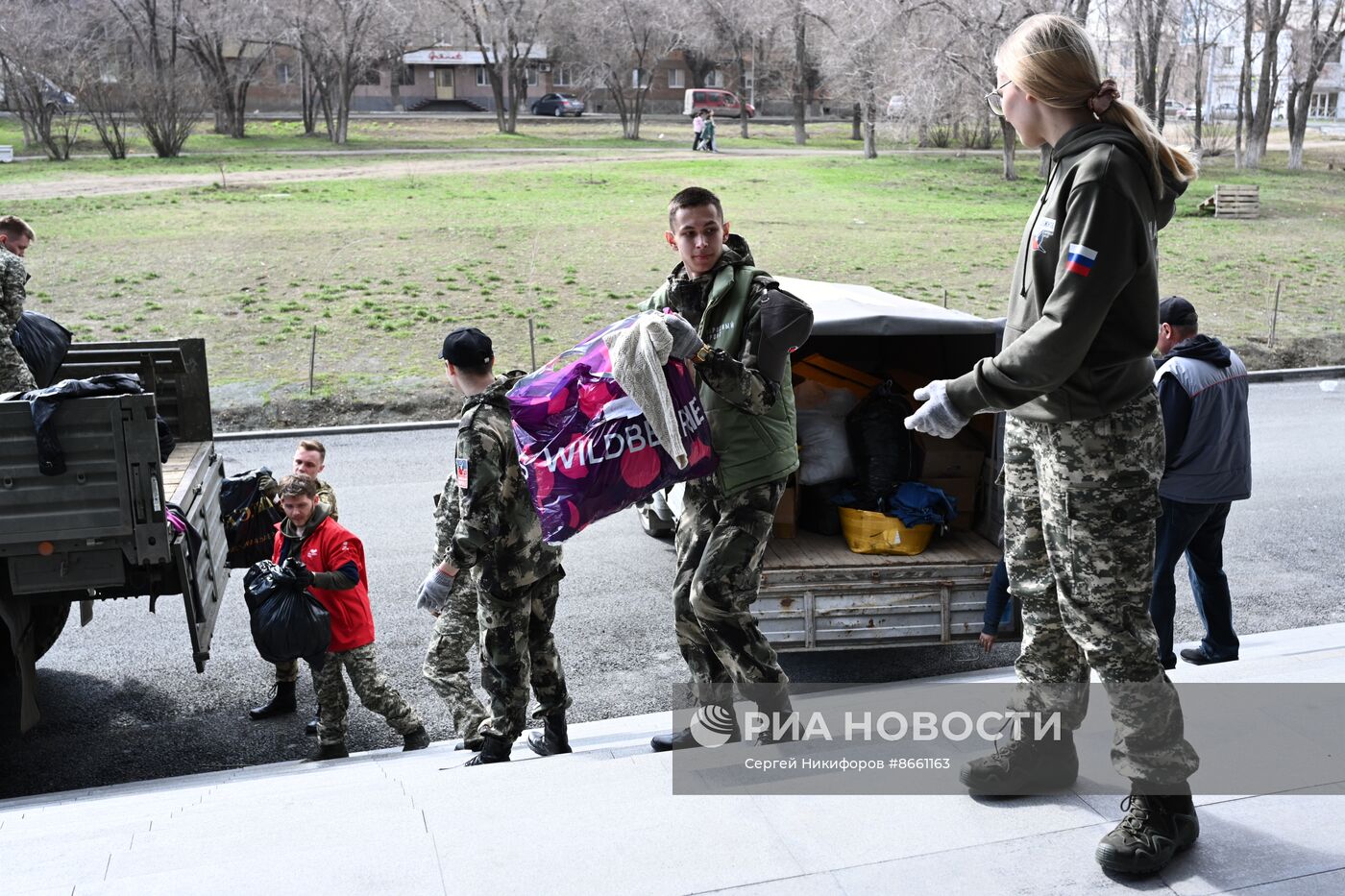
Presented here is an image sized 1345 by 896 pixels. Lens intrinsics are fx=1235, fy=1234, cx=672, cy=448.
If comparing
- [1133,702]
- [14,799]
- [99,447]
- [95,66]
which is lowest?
[14,799]

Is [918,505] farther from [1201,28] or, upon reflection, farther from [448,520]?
[1201,28]

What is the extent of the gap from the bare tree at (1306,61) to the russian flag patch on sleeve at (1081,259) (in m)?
49.2

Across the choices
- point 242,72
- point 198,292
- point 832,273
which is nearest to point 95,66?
point 242,72

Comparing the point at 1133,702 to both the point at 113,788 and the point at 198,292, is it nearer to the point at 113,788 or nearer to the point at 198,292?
the point at 113,788

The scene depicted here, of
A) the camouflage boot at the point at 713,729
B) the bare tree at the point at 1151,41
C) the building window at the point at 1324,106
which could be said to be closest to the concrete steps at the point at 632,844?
the camouflage boot at the point at 713,729

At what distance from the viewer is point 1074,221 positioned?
3.19 metres

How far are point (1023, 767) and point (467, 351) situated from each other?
2680mm

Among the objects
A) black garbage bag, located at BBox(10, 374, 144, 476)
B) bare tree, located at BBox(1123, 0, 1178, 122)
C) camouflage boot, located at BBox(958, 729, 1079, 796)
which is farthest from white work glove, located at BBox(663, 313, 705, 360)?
bare tree, located at BBox(1123, 0, 1178, 122)

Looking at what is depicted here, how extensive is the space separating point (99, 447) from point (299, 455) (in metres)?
1.23

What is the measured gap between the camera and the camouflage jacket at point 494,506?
193 inches

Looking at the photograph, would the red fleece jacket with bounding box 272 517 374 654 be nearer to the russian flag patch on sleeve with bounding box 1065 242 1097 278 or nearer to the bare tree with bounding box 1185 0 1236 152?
the russian flag patch on sleeve with bounding box 1065 242 1097 278

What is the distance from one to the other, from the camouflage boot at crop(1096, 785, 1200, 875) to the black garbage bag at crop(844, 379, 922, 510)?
369cm

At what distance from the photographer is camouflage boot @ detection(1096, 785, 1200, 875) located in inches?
132

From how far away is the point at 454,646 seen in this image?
6105 mm
